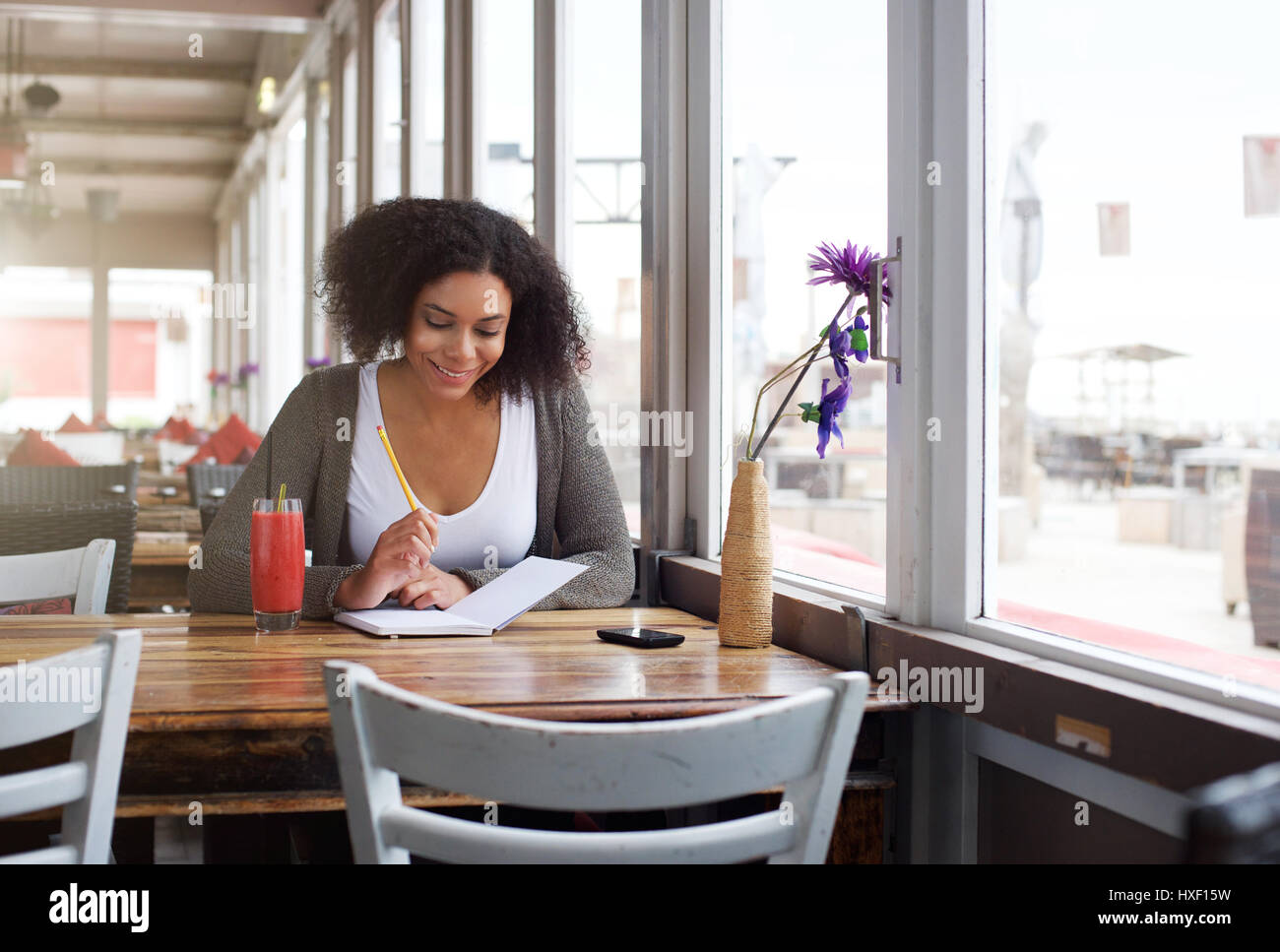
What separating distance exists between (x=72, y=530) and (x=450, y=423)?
962 mm

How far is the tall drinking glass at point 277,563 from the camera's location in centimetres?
163

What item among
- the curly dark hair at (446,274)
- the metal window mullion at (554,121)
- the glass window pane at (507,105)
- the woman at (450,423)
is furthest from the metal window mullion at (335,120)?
the woman at (450,423)

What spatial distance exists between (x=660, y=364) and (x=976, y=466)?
0.91 metres

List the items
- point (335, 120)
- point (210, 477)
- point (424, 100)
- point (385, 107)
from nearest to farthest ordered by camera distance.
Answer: point (210, 477), point (424, 100), point (385, 107), point (335, 120)

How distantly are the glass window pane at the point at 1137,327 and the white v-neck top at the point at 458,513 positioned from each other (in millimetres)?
916

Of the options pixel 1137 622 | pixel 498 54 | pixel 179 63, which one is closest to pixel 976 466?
pixel 1137 622

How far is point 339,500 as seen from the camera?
1.98m

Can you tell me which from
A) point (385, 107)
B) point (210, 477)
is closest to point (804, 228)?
point (210, 477)

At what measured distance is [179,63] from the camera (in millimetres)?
9062

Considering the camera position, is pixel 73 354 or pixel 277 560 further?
pixel 73 354

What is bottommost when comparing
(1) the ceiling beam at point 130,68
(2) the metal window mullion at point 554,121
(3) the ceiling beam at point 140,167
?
(2) the metal window mullion at point 554,121

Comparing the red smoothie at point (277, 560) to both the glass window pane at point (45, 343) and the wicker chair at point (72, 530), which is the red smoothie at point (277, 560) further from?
the glass window pane at point (45, 343)

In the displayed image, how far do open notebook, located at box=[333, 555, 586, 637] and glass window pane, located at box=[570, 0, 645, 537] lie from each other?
551mm

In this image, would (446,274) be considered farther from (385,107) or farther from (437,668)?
(385,107)
